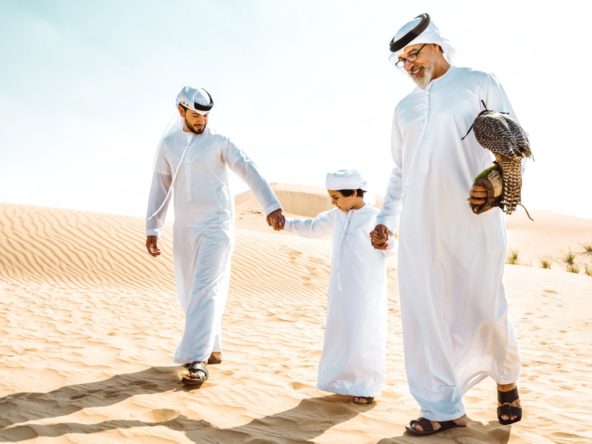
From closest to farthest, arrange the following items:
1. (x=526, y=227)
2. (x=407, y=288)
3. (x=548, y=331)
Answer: (x=407, y=288)
(x=548, y=331)
(x=526, y=227)

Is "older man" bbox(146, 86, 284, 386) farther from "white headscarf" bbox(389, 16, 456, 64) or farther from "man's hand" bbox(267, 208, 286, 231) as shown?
"white headscarf" bbox(389, 16, 456, 64)

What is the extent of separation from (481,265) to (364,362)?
3.61 feet

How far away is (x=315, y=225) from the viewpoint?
4.32 metres

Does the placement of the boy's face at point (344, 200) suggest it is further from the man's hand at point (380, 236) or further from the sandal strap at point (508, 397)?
the sandal strap at point (508, 397)

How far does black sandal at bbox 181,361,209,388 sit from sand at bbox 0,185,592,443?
90 millimetres

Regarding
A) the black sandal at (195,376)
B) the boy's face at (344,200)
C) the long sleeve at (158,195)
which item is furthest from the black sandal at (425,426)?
the long sleeve at (158,195)

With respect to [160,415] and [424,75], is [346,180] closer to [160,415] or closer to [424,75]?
[424,75]

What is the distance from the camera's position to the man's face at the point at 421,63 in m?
3.42

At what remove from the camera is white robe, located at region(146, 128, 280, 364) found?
463 centimetres

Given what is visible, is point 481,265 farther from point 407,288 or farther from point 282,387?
point 282,387

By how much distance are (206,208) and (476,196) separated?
2.37m

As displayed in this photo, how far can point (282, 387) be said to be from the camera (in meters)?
4.41

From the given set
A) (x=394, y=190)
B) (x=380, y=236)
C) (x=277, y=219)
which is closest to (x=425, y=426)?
(x=380, y=236)

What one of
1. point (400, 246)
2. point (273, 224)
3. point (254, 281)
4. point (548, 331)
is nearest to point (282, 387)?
point (273, 224)
